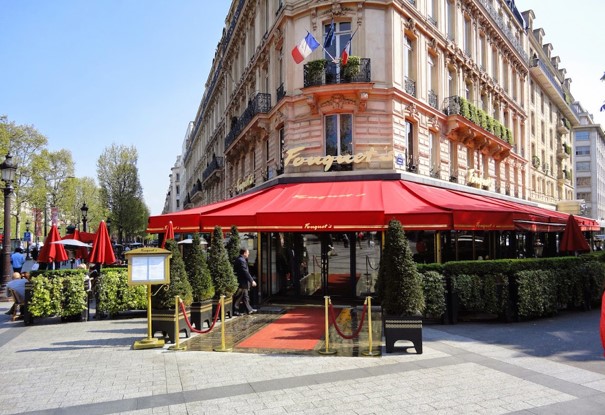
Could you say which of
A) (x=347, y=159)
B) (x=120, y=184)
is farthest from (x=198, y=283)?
(x=120, y=184)

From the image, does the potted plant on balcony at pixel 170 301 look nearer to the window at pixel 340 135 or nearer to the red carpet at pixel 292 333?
the red carpet at pixel 292 333

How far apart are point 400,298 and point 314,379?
2.19 metres

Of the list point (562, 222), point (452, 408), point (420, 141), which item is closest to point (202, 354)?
point (452, 408)

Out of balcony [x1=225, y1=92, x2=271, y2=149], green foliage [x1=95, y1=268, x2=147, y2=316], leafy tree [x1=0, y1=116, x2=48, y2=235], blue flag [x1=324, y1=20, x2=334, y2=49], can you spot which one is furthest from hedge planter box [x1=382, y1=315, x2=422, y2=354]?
leafy tree [x1=0, y1=116, x2=48, y2=235]

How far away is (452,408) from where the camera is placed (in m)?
5.04

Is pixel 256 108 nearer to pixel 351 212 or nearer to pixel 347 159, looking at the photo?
pixel 347 159

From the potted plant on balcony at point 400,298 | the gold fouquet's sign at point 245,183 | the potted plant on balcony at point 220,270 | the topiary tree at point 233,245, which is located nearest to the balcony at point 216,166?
the gold fouquet's sign at point 245,183

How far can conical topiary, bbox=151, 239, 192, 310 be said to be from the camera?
8.55 m

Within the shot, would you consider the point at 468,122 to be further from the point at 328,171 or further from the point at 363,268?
the point at 363,268

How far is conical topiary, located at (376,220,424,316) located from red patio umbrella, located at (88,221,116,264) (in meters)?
7.06

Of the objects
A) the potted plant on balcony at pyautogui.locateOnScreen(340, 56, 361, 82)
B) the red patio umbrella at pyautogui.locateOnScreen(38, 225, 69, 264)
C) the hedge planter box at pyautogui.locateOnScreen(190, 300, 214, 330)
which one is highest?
the potted plant on balcony at pyautogui.locateOnScreen(340, 56, 361, 82)

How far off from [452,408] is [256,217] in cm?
778

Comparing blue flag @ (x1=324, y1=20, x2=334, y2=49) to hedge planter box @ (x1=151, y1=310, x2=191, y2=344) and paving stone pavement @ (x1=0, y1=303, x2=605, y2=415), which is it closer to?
paving stone pavement @ (x1=0, y1=303, x2=605, y2=415)

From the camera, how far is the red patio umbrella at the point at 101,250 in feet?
36.5
